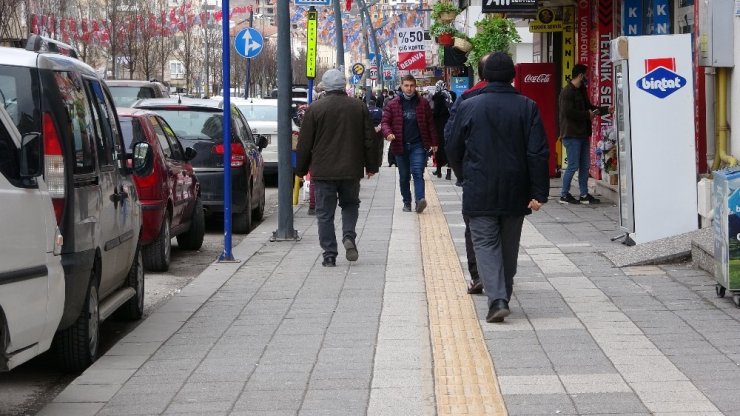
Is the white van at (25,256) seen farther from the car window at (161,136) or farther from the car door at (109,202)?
the car window at (161,136)

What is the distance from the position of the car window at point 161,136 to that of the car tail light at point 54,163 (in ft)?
20.5

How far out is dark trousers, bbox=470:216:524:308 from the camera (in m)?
8.70

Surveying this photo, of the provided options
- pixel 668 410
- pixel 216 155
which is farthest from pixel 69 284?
pixel 216 155

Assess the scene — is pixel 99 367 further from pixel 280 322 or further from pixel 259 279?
pixel 259 279

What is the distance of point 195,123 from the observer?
15.9 metres

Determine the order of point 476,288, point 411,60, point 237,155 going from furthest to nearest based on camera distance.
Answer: point 411,60, point 237,155, point 476,288

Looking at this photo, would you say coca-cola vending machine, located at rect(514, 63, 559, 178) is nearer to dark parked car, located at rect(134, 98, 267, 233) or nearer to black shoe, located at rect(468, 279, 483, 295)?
dark parked car, located at rect(134, 98, 267, 233)

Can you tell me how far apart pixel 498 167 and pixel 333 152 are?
11.4ft

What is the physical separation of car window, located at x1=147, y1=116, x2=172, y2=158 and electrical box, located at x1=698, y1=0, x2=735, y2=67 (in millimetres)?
5237

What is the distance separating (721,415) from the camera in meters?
5.94

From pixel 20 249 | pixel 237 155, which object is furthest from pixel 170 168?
pixel 20 249

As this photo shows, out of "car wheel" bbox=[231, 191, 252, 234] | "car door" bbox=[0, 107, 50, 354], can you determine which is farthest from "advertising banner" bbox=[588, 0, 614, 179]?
"car door" bbox=[0, 107, 50, 354]

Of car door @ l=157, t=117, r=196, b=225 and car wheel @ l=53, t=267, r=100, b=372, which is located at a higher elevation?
car door @ l=157, t=117, r=196, b=225

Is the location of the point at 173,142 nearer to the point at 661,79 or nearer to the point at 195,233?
the point at 195,233
